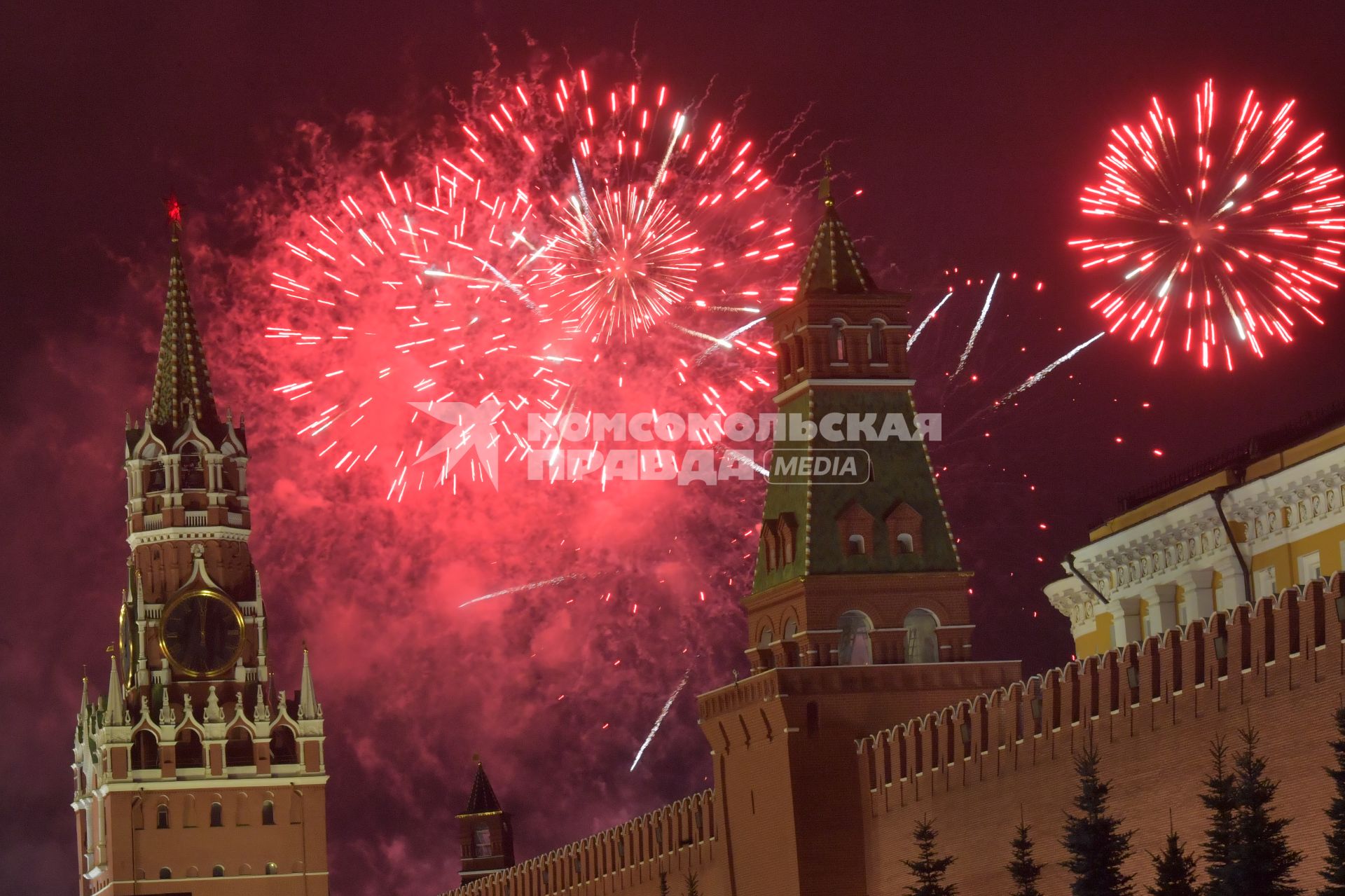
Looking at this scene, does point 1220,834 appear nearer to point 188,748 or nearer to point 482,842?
point 482,842

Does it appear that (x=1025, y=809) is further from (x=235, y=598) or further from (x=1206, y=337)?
(x=235, y=598)

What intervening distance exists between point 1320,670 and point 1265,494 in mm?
16129

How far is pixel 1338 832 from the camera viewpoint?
3756cm

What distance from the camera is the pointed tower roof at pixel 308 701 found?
122062 millimetres

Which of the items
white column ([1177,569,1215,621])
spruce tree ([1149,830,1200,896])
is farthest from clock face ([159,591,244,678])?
spruce tree ([1149,830,1200,896])

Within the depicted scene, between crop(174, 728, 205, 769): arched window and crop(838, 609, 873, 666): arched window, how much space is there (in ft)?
216

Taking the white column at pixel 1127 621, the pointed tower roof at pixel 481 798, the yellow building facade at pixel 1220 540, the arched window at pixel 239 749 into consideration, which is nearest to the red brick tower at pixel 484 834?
the pointed tower roof at pixel 481 798

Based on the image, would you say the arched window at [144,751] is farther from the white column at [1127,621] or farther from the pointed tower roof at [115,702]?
the white column at [1127,621]

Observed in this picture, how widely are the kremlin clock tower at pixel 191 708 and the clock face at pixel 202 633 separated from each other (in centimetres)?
6

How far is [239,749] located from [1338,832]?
294 ft

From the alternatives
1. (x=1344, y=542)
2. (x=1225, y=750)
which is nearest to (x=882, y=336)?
(x=1344, y=542)

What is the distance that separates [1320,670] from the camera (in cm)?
4334

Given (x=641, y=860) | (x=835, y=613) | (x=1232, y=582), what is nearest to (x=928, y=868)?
(x=835, y=613)

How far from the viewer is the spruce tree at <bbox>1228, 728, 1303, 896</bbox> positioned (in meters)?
39.0
